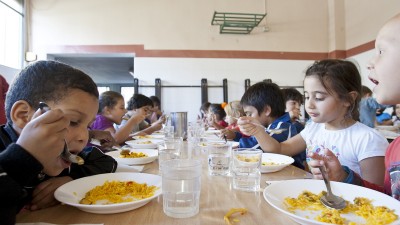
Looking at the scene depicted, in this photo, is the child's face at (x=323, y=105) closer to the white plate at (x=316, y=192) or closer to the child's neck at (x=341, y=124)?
the child's neck at (x=341, y=124)

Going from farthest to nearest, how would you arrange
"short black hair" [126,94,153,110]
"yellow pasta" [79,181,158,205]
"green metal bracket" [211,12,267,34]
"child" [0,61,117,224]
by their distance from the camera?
"green metal bracket" [211,12,267,34] < "short black hair" [126,94,153,110] < "yellow pasta" [79,181,158,205] < "child" [0,61,117,224]

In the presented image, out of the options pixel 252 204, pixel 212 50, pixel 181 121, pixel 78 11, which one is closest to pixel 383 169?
pixel 252 204

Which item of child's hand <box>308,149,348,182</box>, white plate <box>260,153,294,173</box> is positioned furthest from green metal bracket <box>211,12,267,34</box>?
child's hand <box>308,149,348,182</box>

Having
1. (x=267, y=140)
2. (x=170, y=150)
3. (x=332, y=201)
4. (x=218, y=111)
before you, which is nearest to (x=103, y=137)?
(x=170, y=150)

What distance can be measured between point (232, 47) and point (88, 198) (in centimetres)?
453

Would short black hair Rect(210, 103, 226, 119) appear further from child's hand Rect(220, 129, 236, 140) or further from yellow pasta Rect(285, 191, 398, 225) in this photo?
yellow pasta Rect(285, 191, 398, 225)

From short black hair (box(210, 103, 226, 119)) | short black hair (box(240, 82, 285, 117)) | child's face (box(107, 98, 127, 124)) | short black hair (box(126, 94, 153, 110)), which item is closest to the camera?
short black hair (box(240, 82, 285, 117))

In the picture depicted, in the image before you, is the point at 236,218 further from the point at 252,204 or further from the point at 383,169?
the point at 383,169

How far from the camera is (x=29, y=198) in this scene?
1.97 feet

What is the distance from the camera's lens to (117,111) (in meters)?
2.38

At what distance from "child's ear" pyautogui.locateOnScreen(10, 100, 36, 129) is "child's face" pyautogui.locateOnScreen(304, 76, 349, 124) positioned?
1090 mm

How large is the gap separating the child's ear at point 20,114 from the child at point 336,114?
809 millimetres

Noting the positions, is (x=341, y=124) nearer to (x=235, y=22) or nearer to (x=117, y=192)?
(x=117, y=192)

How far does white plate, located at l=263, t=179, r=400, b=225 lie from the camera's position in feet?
1.82
